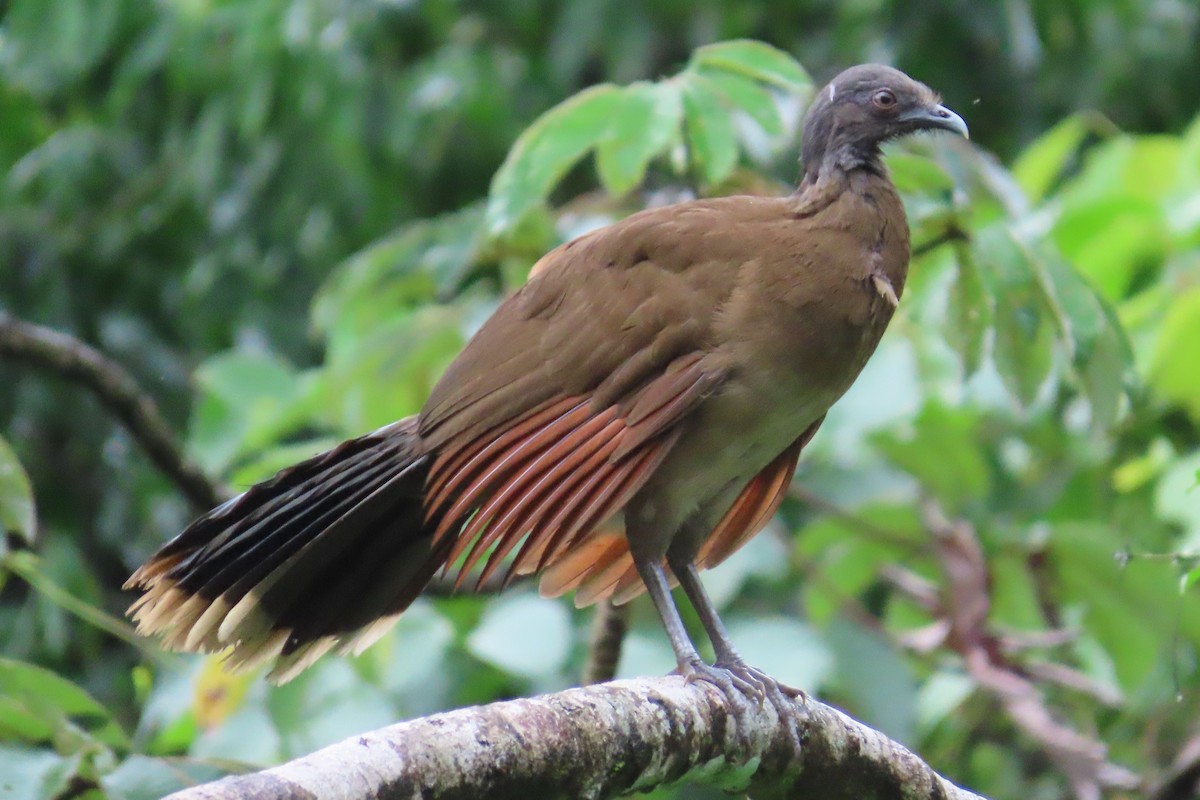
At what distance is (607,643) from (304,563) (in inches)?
29.2

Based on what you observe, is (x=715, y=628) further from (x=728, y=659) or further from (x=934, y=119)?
(x=934, y=119)

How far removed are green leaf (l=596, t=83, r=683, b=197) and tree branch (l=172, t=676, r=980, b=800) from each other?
100cm

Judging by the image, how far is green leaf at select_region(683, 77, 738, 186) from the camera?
9.80 ft

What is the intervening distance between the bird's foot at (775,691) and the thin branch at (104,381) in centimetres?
149

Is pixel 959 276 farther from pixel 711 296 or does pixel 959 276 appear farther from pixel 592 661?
pixel 592 661

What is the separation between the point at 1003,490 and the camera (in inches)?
174

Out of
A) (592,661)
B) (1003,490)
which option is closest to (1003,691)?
(1003,490)

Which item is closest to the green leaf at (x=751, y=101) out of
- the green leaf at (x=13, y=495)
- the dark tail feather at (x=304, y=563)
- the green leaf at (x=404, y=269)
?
the green leaf at (x=404, y=269)

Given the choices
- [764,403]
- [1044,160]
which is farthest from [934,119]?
[1044,160]

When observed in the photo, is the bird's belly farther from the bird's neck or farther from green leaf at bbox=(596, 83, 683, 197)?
green leaf at bbox=(596, 83, 683, 197)

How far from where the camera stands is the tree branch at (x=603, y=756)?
5.83 feet

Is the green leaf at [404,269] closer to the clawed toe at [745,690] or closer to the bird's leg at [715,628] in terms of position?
the bird's leg at [715,628]

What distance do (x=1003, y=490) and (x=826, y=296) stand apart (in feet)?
5.90

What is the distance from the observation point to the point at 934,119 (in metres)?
3.21
